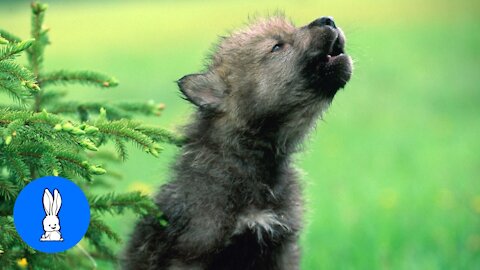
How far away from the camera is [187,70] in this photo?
46.1 ft

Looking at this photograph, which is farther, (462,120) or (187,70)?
(187,70)

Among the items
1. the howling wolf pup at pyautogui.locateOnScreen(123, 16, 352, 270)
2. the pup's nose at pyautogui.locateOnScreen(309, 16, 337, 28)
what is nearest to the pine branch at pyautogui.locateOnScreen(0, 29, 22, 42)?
the howling wolf pup at pyautogui.locateOnScreen(123, 16, 352, 270)

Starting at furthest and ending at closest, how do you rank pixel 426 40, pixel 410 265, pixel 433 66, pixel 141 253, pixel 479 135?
pixel 426 40 < pixel 433 66 < pixel 479 135 < pixel 410 265 < pixel 141 253

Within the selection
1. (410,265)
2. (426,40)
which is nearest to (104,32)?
(426,40)

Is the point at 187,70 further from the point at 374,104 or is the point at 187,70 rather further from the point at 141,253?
the point at 141,253

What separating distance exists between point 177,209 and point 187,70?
1005 cm

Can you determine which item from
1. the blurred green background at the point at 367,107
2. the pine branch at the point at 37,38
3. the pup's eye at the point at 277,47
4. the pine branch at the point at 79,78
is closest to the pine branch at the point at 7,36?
the pine branch at the point at 37,38

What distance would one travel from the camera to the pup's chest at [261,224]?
4.01m

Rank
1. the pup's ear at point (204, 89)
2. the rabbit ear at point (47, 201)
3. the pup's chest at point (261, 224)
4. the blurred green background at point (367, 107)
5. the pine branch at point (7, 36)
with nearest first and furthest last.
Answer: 1. the rabbit ear at point (47, 201)
2. the pine branch at point (7, 36)
3. the pup's chest at point (261, 224)
4. the pup's ear at point (204, 89)
5. the blurred green background at point (367, 107)

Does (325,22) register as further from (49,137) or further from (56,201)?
(56,201)

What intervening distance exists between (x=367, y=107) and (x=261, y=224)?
27.1 ft

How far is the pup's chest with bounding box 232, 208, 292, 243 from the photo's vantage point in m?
4.01

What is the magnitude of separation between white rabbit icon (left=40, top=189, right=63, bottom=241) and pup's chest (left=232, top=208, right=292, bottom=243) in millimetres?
1025

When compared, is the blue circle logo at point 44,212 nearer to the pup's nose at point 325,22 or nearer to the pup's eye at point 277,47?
the pup's eye at point 277,47
